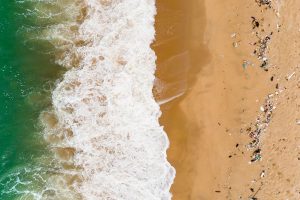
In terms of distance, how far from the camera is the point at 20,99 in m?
10.8

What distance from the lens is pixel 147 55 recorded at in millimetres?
10039

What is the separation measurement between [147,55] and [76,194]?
4.15m

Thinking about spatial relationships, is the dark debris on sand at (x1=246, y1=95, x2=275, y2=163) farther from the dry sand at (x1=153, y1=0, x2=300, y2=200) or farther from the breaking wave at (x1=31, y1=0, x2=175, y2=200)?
the breaking wave at (x1=31, y1=0, x2=175, y2=200)

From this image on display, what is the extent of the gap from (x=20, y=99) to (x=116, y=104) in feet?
9.11

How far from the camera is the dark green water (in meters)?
10.6

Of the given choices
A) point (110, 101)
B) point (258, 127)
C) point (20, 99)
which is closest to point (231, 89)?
point (258, 127)

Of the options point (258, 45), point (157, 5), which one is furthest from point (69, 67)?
point (258, 45)

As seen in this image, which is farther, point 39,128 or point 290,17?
point 39,128

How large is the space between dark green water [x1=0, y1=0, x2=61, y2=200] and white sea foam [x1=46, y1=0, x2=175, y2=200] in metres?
0.80

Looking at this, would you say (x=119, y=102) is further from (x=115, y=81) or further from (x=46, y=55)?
(x=46, y=55)

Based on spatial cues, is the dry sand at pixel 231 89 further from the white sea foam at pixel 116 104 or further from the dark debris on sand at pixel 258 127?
the white sea foam at pixel 116 104

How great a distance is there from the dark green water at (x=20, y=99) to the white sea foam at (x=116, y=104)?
798 millimetres

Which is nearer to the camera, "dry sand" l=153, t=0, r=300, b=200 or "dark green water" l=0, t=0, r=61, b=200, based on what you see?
"dry sand" l=153, t=0, r=300, b=200

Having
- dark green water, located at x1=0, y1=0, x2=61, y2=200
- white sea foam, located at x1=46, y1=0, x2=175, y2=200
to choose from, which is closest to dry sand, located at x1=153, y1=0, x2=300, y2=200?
white sea foam, located at x1=46, y1=0, x2=175, y2=200
